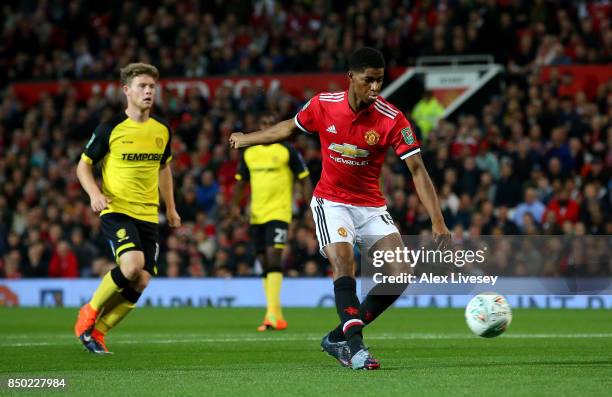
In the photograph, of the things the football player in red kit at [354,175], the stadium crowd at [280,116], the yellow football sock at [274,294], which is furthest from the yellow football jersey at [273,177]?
the football player in red kit at [354,175]

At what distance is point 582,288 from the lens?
52.0ft

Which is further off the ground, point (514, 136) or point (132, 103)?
point (132, 103)

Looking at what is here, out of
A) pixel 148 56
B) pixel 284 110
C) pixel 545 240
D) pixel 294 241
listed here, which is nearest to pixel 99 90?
pixel 148 56

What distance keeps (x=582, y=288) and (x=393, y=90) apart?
8.08 meters

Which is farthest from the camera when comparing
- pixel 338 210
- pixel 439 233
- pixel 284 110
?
pixel 284 110

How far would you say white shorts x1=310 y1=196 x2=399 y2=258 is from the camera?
28.2ft

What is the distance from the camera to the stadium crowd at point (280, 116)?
62.3ft

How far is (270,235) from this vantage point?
13703 millimetres

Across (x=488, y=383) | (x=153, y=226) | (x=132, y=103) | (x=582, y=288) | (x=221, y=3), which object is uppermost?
(x=221, y=3)

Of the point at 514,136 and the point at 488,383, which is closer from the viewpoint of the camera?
the point at 488,383

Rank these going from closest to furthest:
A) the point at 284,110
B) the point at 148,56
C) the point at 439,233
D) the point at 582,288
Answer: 1. the point at 439,233
2. the point at 582,288
3. the point at 284,110
4. the point at 148,56

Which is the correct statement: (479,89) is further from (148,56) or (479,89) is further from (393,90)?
(148,56)

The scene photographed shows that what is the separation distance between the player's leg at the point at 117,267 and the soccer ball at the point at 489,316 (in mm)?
3006

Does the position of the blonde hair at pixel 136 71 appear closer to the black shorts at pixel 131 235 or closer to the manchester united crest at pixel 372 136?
the black shorts at pixel 131 235
